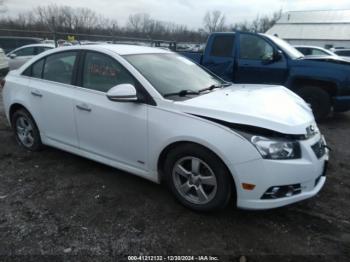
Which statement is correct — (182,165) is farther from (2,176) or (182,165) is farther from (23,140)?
(23,140)

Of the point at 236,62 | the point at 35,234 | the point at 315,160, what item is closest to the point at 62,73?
the point at 35,234

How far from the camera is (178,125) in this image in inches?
117

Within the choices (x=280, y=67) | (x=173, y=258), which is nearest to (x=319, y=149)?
(x=173, y=258)

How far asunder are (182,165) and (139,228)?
72cm

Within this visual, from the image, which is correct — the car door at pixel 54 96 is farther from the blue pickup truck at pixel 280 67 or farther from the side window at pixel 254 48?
the side window at pixel 254 48

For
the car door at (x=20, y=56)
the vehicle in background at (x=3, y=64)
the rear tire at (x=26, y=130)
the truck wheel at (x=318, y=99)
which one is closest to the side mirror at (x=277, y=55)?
the truck wheel at (x=318, y=99)

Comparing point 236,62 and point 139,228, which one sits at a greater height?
point 236,62

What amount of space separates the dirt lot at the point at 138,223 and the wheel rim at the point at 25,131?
2.48ft

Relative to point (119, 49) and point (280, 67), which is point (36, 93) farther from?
point (280, 67)

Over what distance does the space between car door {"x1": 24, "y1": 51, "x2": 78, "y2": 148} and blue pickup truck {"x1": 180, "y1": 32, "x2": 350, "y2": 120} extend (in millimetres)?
4264

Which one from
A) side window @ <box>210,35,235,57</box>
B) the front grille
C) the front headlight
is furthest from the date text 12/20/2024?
side window @ <box>210,35,235,57</box>

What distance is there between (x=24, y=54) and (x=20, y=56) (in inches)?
7.2

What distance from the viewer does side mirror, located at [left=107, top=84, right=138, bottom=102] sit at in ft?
10.2

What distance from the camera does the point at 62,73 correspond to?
407 centimetres
